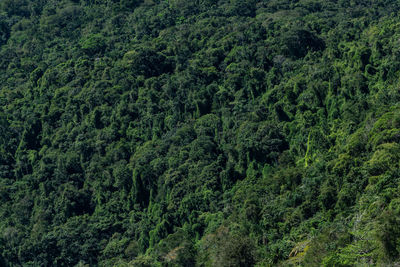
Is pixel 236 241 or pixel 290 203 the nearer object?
pixel 236 241

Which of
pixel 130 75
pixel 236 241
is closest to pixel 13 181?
pixel 130 75

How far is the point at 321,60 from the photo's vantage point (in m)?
59.0

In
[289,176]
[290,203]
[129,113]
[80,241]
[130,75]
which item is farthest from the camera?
[130,75]

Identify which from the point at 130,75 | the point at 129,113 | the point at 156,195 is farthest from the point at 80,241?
the point at 130,75

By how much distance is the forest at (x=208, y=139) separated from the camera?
35.9 metres

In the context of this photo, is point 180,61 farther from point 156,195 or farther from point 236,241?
point 236,241

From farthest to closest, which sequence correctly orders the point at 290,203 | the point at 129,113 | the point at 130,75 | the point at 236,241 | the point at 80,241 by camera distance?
the point at 130,75 → the point at 129,113 → the point at 80,241 → the point at 290,203 → the point at 236,241

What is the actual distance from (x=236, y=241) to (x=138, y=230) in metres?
28.0

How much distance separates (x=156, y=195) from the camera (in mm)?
57938

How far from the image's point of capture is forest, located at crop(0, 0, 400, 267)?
35875mm

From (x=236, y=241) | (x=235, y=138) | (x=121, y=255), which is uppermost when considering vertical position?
(x=236, y=241)

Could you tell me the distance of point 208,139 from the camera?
57.1 m

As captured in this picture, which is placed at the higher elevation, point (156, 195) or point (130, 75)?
point (130, 75)

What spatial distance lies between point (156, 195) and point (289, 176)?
18990 mm
